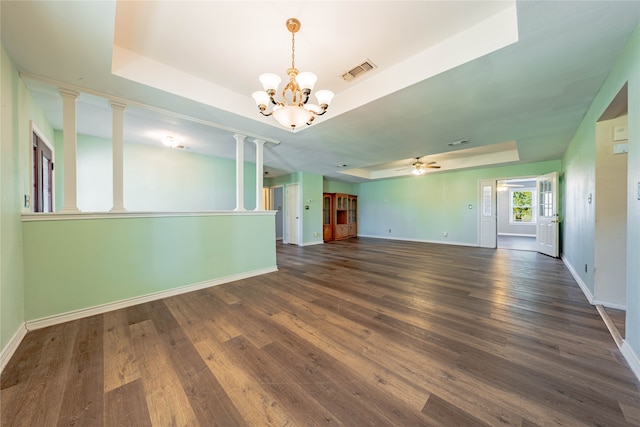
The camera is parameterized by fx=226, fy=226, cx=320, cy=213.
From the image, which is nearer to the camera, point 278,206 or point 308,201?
point 308,201

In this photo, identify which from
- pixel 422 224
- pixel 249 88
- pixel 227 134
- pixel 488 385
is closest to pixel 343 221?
pixel 422 224

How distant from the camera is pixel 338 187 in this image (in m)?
9.31

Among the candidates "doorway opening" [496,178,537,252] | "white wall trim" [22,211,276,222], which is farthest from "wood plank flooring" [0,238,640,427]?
"doorway opening" [496,178,537,252]

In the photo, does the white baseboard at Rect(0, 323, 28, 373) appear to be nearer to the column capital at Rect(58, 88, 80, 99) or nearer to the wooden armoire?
the column capital at Rect(58, 88, 80, 99)

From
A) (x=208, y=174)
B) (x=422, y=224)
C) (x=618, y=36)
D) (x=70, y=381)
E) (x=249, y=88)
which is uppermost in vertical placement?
(x=249, y=88)

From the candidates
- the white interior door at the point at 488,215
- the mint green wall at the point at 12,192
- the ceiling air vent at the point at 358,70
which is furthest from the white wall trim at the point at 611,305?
the mint green wall at the point at 12,192

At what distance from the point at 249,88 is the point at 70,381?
3182mm

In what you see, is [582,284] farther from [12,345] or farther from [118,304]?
[12,345]

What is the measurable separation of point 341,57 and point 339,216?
699 cm

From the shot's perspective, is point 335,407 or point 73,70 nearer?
point 335,407

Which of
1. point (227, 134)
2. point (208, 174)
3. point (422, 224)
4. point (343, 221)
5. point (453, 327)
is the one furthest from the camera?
point (343, 221)

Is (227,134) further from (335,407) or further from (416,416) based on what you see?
(416,416)

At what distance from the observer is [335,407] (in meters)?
1.31

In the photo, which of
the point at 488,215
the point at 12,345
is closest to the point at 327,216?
the point at 488,215
